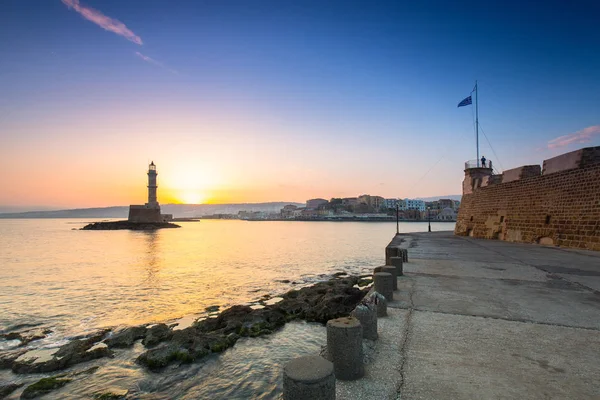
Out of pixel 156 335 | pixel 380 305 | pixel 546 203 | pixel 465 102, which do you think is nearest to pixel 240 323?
pixel 156 335

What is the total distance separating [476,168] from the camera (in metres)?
26.5

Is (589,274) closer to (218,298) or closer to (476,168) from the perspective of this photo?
(218,298)

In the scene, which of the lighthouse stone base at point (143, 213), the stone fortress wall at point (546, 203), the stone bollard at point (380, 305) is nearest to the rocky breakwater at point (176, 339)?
the stone bollard at point (380, 305)

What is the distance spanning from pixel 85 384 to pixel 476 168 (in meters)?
28.5

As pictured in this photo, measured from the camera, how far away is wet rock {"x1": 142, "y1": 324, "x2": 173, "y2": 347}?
827 centimetres

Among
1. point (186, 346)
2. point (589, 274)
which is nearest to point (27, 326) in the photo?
point (186, 346)

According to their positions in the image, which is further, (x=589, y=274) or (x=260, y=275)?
(x=260, y=275)

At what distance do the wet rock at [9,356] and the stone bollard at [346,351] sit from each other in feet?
27.3

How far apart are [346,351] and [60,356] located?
783 cm

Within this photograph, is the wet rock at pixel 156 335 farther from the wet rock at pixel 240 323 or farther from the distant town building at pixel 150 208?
the distant town building at pixel 150 208

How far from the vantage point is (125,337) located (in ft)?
28.1

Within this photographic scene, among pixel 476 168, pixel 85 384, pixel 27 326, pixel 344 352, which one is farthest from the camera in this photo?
pixel 476 168

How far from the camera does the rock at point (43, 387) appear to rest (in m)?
5.85

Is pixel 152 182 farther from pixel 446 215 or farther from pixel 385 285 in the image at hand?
pixel 446 215
